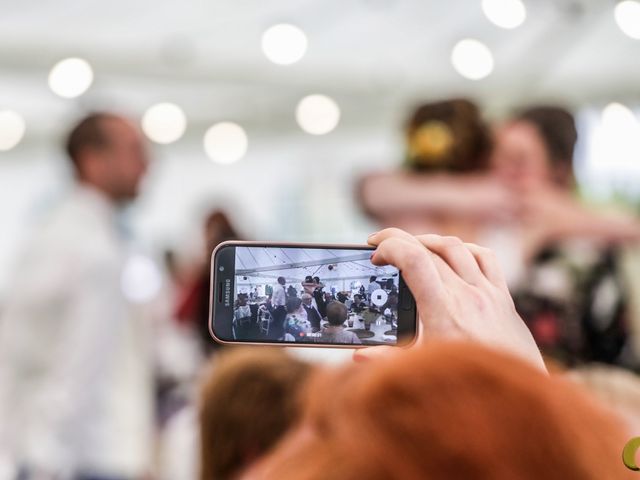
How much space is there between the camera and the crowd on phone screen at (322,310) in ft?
2.53

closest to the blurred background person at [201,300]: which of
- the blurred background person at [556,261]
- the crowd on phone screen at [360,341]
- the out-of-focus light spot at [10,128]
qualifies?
the crowd on phone screen at [360,341]

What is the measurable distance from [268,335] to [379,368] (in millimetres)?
305

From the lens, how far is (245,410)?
5.50ft

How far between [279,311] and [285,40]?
11.2ft

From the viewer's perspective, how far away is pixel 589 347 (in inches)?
81.1

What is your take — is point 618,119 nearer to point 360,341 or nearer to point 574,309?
point 574,309

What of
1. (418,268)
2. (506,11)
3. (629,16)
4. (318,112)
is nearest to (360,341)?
(418,268)

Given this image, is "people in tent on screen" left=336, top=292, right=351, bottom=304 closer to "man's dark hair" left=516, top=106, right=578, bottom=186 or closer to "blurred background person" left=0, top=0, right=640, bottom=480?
"blurred background person" left=0, top=0, right=640, bottom=480

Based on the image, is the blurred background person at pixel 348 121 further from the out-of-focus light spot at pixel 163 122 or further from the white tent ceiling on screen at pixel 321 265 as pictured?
the white tent ceiling on screen at pixel 321 265

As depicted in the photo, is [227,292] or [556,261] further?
[556,261]

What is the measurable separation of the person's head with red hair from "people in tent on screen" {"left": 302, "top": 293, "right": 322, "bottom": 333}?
0.28 m

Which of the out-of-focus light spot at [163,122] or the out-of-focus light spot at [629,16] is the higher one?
the out-of-focus light spot at [629,16]

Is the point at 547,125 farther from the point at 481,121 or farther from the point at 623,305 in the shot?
the point at 623,305

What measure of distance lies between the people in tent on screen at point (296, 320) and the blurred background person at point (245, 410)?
881mm
